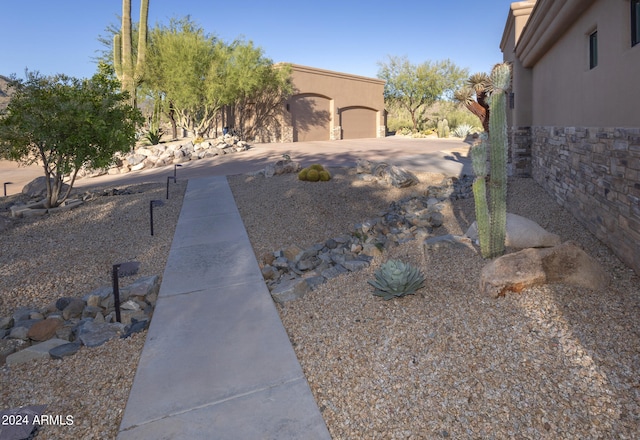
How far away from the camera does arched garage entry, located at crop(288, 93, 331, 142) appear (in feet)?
110

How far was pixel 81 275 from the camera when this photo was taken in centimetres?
668

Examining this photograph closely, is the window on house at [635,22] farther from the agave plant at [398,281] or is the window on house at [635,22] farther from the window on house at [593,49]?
the agave plant at [398,281]

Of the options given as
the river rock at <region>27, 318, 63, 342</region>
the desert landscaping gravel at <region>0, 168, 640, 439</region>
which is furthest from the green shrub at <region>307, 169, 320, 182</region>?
the river rock at <region>27, 318, 63, 342</region>

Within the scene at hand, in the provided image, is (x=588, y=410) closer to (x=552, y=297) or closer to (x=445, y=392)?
(x=445, y=392)

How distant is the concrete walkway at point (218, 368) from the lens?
3.23 metres

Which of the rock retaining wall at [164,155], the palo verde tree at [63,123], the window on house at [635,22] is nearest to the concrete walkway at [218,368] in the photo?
the window on house at [635,22]

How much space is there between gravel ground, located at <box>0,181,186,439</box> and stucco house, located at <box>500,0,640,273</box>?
17.9 feet

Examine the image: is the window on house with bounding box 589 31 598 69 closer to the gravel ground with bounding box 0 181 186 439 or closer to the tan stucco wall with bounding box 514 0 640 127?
the tan stucco wall with bounding box 514 0 640 127

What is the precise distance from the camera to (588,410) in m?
3.07

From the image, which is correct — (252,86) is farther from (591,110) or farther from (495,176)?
(495,176)

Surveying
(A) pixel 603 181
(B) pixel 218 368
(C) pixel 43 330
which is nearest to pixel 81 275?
(C) pixel 43 330

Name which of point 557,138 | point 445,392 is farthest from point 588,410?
point 557,138

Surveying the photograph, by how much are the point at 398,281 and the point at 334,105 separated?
107ft

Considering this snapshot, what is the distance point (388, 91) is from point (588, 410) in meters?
42.2
